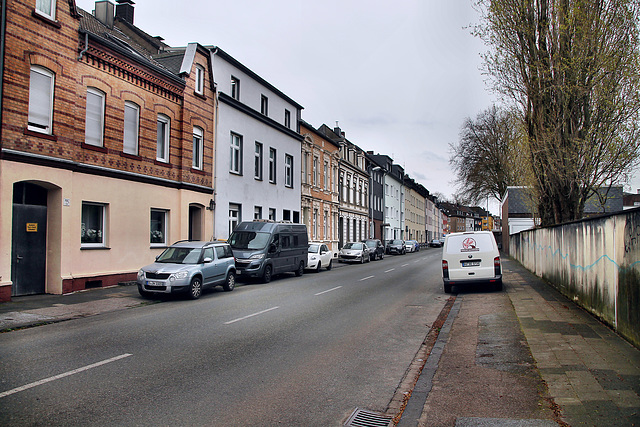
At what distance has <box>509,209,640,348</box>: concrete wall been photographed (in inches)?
280

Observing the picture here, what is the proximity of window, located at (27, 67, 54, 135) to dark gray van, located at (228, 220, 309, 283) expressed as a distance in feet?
27.0

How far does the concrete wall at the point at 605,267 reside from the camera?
23.3 ft

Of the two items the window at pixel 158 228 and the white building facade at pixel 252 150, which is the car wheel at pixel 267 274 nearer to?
the window at pixel 158 228

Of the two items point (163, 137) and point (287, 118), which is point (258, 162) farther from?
point (163, 137)

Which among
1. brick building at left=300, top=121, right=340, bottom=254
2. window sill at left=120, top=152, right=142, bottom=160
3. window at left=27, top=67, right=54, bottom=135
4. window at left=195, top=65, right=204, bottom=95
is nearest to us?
window at left=27, top=67, right=54, bottom=135

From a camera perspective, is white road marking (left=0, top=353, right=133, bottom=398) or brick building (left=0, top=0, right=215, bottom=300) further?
brick building (left=0, top=0, right=215, bottom=300)

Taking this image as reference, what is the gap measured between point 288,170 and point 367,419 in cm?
2875

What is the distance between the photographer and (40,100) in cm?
1419

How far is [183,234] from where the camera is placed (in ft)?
68.6

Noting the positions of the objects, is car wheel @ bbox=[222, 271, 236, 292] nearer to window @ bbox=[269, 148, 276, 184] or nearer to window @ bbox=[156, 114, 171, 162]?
window @ bbox=[156, 114, 171, 162]

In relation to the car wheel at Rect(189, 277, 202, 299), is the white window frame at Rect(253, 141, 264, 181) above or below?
above

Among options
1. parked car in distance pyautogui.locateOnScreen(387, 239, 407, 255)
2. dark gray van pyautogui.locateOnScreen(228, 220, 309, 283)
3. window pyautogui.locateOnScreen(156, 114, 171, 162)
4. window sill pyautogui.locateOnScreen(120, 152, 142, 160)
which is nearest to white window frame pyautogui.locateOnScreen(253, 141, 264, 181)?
dark gray van pyautogui.locateOnScreen(228, 220, 309, 283)

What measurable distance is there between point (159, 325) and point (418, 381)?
582cm

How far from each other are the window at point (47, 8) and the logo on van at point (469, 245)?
14.3m
